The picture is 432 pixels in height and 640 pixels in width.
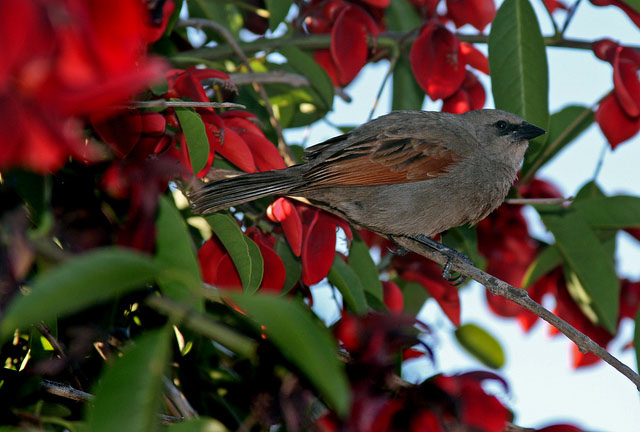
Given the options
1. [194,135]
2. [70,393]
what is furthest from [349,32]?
[70,393]

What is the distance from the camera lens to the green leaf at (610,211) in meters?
3.09

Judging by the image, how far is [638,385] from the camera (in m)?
1.88

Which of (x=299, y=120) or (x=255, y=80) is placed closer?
(x=255, y=80)

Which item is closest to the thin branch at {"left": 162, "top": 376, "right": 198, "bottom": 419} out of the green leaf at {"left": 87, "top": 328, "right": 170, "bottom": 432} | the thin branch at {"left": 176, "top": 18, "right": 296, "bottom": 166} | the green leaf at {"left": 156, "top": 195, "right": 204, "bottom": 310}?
the green leaf at {"left": 156, "top": 195, "right": 204, "bottom": 310}

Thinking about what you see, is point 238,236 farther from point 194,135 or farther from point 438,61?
point 438,61

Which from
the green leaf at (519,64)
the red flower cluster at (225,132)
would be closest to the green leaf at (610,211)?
the green leaf at (519,64)

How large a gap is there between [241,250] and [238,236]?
70mm

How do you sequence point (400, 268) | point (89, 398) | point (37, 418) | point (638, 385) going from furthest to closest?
point (400, 268) < point (638, 385) < point (89, 398) < point (37, 418)

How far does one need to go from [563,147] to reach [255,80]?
4.98ft

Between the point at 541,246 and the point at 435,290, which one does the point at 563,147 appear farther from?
the point at 435,290

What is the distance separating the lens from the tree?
3.14 ft

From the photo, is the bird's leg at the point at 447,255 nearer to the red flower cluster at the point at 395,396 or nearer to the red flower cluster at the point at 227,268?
the red flower cluster at the point at 227,268

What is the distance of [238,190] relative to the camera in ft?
9.68

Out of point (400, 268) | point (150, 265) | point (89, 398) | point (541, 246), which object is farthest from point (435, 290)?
point (150, 265)
